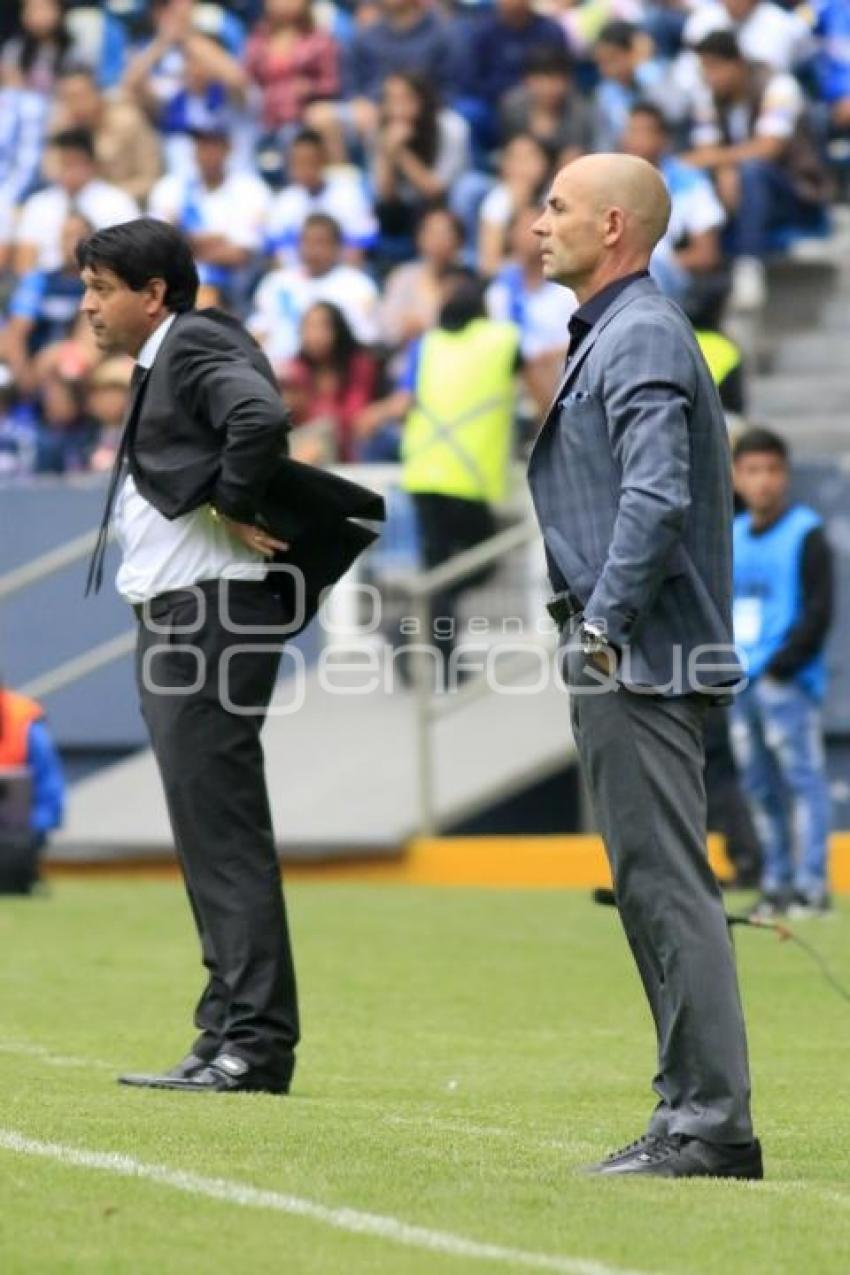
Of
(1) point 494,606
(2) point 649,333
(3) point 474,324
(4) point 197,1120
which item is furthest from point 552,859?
(2) point 649,333

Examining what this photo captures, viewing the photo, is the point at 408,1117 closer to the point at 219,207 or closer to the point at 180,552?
the point at 180,552

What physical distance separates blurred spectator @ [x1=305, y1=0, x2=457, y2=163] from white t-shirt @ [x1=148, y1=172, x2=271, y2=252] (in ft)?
1.96

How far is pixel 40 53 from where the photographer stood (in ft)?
73.4

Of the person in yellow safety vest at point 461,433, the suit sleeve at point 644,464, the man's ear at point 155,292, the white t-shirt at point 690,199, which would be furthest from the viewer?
the white t-shirt at point 690,199

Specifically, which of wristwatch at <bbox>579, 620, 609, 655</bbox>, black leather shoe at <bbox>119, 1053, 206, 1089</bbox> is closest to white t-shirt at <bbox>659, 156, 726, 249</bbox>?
black leather shoe at <bbox>119, 1053, 206, 1089</bbox>

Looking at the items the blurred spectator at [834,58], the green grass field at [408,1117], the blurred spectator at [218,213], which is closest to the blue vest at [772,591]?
the green grass field at [408,1117]

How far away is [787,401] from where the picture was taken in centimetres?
1895

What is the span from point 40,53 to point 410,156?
3910mm

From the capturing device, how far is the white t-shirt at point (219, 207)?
20.2 metres

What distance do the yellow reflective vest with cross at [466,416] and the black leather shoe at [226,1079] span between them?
29.2 ft

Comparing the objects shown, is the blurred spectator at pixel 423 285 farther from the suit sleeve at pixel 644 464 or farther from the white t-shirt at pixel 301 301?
the suit sleeve at pixel 644 464

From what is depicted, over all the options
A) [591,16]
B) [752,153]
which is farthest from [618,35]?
[752,153]

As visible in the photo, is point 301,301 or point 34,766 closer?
point 34,766

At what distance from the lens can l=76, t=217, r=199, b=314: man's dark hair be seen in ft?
27.1
